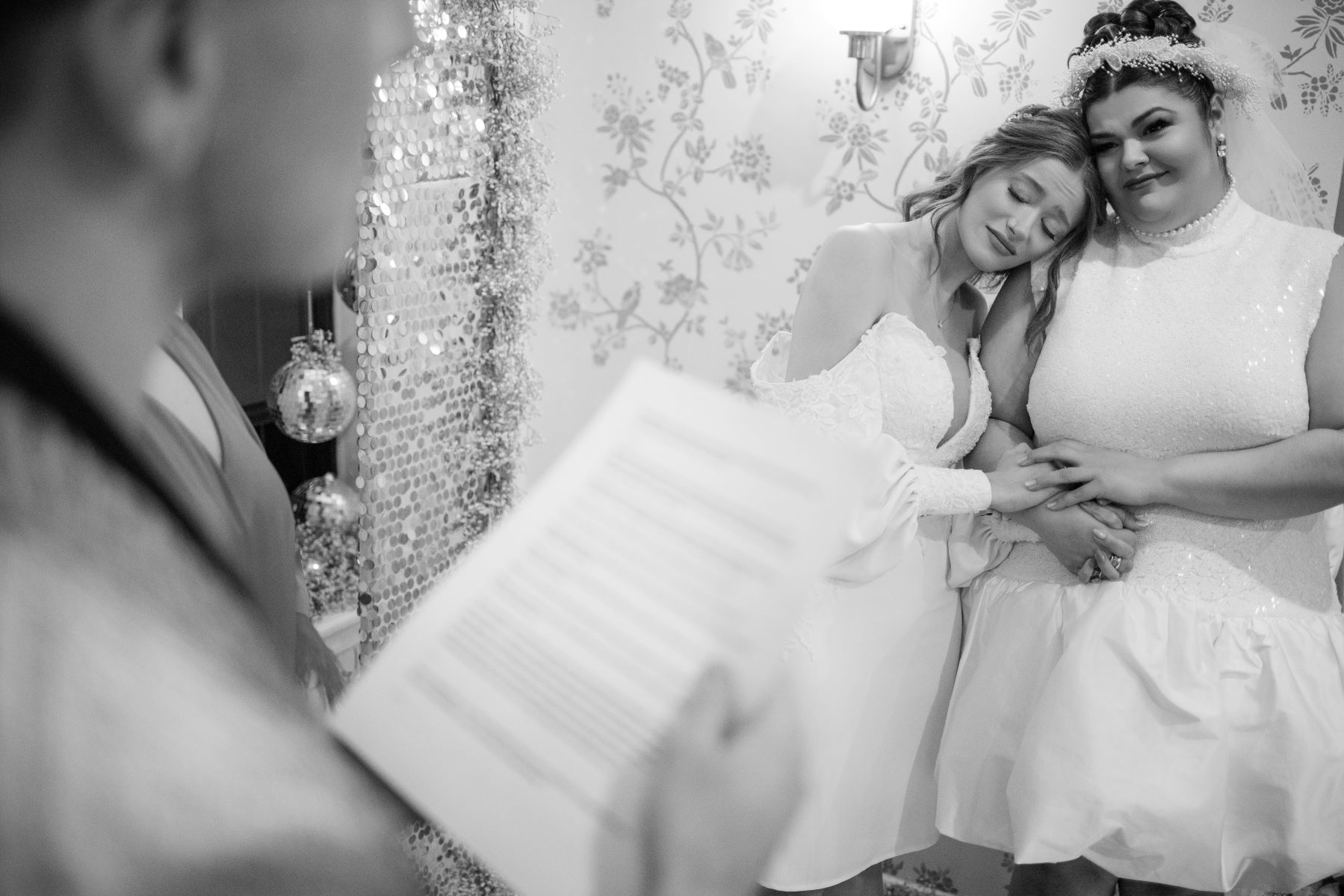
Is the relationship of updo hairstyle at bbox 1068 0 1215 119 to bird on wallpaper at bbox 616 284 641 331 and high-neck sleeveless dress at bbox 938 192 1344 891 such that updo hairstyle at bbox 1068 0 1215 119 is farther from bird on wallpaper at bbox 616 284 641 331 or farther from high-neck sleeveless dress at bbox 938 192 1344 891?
bird on wallpaper at bbox 616 284 641 331

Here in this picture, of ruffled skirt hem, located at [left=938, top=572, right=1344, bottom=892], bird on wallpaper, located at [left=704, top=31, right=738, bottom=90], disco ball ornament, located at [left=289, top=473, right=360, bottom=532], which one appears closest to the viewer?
ruffled skirt hem, located at [left=938, top=572, right=1344, bottom=892]

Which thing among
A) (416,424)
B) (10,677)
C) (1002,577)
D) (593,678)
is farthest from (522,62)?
(10,677)

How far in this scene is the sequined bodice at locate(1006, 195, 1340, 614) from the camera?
163 centimetres

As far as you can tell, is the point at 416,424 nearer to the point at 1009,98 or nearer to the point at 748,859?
the point at 1009,98

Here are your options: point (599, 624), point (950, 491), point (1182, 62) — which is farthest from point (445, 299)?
point (599, 624)

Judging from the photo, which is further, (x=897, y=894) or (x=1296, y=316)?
(x=897, y=894)

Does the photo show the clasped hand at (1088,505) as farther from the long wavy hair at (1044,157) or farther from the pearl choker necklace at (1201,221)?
the pearl choker necklace at (1201,221)

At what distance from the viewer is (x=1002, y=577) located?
188cm

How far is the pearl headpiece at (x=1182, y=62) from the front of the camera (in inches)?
65.2

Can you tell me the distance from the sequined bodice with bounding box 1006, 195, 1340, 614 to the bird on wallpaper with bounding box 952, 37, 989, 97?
0.78 meters

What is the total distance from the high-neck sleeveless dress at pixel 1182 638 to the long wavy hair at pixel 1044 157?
43mm

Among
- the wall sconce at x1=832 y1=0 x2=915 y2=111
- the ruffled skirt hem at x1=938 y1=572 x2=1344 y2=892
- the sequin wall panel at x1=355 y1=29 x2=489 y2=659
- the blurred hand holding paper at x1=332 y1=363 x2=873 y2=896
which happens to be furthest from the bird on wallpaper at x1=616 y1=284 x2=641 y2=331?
the blurred hand holding paper at x1=332 y1=363 x2=873 y2=896

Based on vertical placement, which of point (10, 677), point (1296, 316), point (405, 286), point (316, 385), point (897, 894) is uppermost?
point (10, 677)

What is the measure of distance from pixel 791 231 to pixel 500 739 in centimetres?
228
